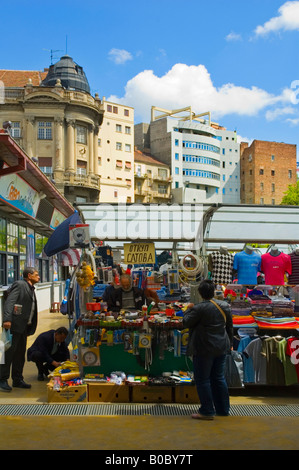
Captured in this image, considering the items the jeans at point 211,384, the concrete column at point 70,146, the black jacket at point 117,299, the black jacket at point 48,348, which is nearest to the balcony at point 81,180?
the concrete column at point 70,146

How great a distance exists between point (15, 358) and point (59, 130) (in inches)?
1715

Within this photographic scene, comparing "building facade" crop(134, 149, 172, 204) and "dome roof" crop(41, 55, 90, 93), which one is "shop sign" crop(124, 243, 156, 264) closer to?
"dome roof" crop(41, 55, 90, 93)

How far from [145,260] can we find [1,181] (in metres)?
6.28

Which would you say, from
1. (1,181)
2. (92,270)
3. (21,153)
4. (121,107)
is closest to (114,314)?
(92,270)

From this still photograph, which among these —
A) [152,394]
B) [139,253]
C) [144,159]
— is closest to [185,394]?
[152,394]

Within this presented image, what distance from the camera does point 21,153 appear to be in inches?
490

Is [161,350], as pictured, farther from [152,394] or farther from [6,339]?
[6,339]

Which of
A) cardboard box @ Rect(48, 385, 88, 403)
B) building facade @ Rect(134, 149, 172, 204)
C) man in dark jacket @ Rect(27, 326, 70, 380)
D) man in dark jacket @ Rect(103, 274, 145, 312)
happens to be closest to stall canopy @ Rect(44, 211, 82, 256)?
man in dark jacket @ Rect(103, 274, 145, 312)

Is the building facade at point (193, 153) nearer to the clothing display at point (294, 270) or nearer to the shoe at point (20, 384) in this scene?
the clothing display at point (294, 270)

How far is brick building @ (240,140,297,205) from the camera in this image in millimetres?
95125

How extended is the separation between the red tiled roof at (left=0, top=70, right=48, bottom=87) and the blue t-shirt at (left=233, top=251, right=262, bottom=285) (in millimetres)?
51498

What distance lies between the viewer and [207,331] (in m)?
→ 5.87
